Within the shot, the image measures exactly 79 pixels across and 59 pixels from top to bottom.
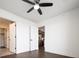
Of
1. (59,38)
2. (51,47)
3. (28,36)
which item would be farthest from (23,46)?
(59,38)

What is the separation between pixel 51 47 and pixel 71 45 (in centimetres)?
152

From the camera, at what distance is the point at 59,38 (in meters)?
5.07

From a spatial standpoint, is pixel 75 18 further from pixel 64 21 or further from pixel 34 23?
pixel 34 23

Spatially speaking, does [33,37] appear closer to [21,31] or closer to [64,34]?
[21,31]

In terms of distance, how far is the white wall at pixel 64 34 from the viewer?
4352 millimetres

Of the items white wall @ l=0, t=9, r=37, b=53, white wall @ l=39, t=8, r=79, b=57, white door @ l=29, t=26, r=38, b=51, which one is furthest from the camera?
white door @ l=29, t=26, r=38, b=51

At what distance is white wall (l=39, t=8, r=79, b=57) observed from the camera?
14.3 ft

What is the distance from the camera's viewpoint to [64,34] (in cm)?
482

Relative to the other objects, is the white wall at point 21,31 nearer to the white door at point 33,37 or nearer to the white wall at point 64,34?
the white door at point 33,37

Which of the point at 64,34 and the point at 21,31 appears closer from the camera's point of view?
the point at 64,34

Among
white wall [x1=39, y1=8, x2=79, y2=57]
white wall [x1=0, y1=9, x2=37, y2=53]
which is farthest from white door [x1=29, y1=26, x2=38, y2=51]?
white wall [x1=39, y1=8, x2=79, y2=57]

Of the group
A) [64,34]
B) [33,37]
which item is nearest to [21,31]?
[33,37]

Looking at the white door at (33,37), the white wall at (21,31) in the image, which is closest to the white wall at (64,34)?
the white door at (33,37)

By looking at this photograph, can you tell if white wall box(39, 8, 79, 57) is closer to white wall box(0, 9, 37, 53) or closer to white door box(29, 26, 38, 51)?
white door box(29, 26, 38, 51)
